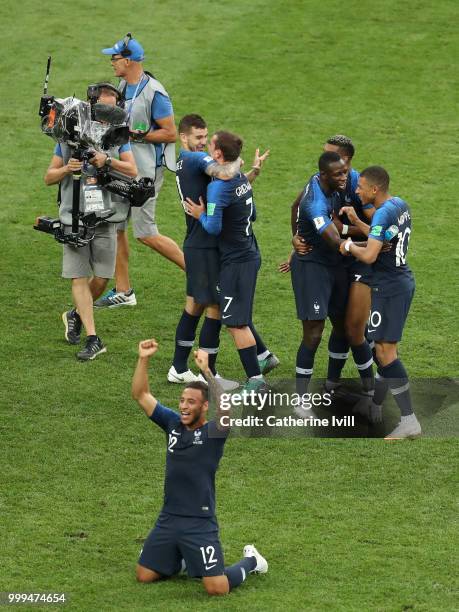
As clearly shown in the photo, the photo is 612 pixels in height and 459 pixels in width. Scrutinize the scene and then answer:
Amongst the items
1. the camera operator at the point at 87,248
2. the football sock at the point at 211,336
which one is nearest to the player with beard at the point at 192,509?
the football sock at the point at 211,336

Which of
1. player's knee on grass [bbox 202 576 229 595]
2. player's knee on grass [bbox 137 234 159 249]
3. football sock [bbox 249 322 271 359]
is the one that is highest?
player's knee on grass [bbox 202 576 229 595]

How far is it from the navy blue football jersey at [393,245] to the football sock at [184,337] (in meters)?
1.66

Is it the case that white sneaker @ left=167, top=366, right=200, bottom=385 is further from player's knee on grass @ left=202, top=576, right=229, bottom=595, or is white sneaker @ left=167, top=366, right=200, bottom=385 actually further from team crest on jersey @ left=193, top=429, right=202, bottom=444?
player's knee on grass @ left=202, top=576, right=229, bottom=595

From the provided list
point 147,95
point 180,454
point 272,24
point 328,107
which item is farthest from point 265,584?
point 272,24

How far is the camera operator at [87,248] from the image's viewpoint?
468 inches

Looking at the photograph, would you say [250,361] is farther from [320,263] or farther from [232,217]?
[232,217]

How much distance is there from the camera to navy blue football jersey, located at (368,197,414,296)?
34.2ft

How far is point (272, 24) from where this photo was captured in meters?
19.6

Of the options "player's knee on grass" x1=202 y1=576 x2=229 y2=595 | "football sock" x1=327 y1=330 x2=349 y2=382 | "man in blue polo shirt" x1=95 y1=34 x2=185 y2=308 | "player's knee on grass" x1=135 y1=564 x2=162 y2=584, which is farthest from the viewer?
"man in blue polo shirt" x1=95 y1=34 x2=185 y2=308

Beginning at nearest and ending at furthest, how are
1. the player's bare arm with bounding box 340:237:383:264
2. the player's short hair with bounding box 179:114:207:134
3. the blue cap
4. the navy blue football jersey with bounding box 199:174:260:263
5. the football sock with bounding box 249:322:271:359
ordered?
the player's bare arm with bounding box 340:237:383:264
the navy blue football jersey with bounding box 199:174:260:263
the player's short hair with bounding box 179:114:207:134
the football sock with bounding box 249:322:271:359
the blue cap

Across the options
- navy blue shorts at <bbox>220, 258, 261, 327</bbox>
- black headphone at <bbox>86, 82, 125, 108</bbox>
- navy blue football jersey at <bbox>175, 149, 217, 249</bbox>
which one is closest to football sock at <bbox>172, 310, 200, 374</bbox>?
navy blue shorts at <bbox>220, 258, 261, 327</bbox>

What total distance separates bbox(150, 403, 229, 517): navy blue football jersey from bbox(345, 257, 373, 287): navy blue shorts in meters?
2.62

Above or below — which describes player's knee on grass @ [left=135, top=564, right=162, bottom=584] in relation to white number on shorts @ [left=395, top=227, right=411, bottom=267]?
below

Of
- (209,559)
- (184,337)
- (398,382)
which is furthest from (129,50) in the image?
(209,559)
